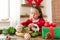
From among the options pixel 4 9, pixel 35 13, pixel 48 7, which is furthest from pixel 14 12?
pixel 35 13

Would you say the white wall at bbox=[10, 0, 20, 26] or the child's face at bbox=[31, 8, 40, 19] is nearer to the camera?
the child's face at bbox=[31, 8, 40, 19]

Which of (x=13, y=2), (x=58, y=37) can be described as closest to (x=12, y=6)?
(x=13, y=2)

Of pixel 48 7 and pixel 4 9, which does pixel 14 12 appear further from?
pixel 48 7

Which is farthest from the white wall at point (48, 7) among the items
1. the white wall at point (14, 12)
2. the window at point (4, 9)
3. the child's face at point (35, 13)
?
the child's face at point (35, 13)

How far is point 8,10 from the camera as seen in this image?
1.43 meters

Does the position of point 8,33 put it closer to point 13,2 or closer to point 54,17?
point 13,2

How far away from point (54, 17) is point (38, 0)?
0.62 metres

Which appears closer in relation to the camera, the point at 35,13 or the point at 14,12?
the point at 35,13

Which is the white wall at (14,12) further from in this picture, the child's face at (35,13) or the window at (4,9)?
the child's face at (35,13)

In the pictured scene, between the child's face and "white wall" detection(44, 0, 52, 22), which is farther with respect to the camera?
"white wall" detection(44, 0, 52, 22)

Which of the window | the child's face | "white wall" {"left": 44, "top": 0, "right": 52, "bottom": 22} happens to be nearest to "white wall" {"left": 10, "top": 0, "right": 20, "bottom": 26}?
the window

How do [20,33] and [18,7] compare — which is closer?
A: [20,33]

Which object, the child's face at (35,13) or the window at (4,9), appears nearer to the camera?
the child's face at (35,13)

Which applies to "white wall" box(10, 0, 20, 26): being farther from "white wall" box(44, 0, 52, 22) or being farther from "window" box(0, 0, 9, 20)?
"white wall" box(44, 0, 52, 22)
